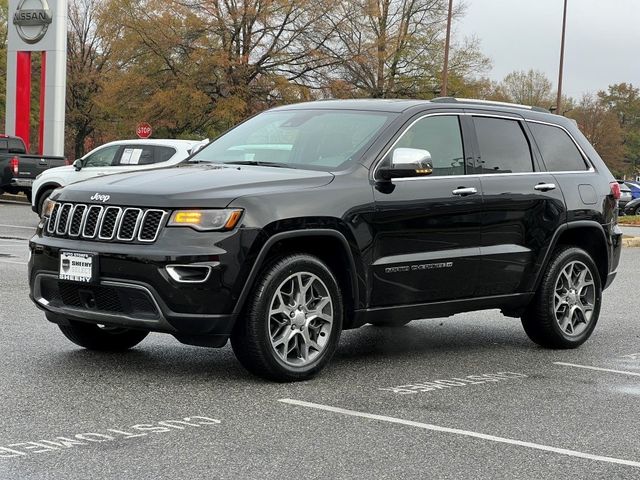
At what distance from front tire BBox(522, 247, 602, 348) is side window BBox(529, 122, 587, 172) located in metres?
0.67

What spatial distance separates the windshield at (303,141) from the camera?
24.0 ft

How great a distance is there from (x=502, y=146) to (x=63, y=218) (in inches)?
129

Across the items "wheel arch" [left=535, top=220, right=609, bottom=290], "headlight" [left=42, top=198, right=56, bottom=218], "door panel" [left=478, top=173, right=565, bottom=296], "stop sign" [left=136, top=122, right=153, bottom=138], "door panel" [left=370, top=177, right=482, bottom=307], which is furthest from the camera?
"stop sign" [left=136, top=122, right=153, bottom=138]

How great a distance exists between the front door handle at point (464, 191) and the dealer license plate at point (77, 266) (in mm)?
2527

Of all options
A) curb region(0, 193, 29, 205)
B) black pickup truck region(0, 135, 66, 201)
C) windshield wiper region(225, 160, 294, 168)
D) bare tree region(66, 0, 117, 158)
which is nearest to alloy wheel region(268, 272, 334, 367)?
windshield wiper region(225, 160, 294, 168)

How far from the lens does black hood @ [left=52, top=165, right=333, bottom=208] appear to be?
639 centimetres

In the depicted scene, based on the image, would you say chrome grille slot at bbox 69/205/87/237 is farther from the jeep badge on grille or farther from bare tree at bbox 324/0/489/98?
bare tree at bbox 324/0/489/98

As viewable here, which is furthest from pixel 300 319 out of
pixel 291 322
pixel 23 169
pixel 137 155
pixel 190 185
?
pixel 23 169

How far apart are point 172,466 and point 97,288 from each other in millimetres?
1997

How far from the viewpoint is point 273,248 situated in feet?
21.8

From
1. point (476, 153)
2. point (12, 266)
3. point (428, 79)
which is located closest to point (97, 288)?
point (476, 153)

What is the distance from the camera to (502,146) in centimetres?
821

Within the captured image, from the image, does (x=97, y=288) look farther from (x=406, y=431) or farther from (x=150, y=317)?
(x=406, y=431)

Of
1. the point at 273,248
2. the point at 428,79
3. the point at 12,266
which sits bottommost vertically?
the point at 12,266
